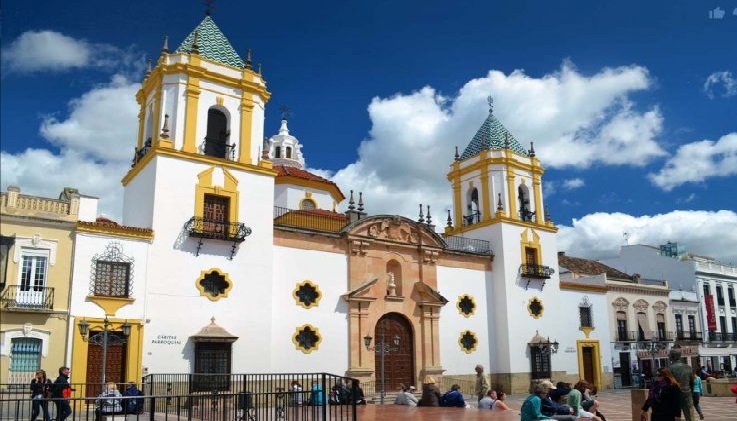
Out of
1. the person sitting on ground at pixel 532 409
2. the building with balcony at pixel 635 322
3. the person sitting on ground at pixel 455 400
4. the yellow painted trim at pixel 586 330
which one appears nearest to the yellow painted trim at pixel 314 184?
the yellow painted trim at pixel 586 330

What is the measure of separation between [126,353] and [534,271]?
19.7 meters

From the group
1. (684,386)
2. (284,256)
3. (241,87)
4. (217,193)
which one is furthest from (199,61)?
(684,386)

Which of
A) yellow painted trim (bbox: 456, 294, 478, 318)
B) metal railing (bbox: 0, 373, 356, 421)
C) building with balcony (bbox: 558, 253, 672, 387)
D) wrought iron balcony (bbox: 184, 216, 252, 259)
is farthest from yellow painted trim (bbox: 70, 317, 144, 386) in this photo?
building with balcony (bbox: 558, 253, 672, 387)

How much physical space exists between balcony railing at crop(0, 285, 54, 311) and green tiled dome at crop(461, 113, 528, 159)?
2208 centimetres

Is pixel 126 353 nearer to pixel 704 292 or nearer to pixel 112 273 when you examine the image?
pixel 112 273

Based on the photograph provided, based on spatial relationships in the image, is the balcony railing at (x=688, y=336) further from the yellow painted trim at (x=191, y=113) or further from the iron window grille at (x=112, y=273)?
A: the iron window grille at (x=112, y=273)

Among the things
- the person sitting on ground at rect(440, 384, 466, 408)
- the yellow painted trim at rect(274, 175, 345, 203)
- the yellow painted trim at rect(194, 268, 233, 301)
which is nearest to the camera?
the person sitting on ground at rect(440, 384, 466, 408)

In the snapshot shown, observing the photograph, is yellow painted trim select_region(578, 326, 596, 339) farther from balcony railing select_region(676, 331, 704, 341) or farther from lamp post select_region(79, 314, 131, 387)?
lamp post select_region(79, 314, 131, 387)

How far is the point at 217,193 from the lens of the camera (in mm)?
22625

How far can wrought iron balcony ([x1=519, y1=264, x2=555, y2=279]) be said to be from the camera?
103 ft

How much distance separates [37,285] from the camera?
18641 mm

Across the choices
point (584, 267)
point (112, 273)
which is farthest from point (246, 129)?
point (584, 267)

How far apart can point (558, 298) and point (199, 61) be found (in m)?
20.9

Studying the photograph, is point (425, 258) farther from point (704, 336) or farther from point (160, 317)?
point (704, 336)
